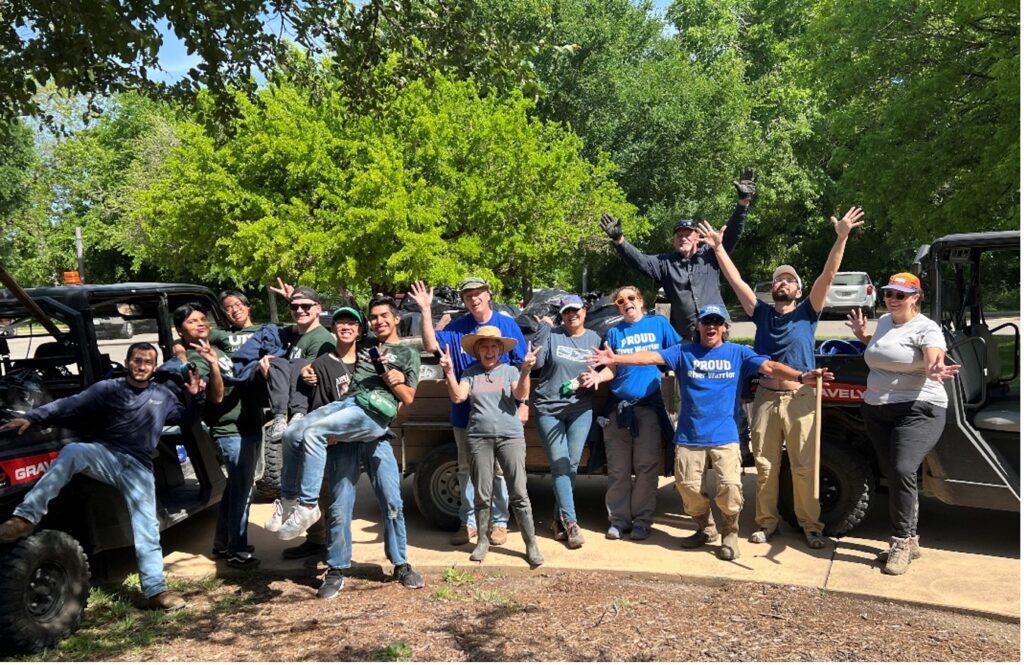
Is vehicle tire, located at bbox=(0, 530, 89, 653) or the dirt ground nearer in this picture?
the dirt ground

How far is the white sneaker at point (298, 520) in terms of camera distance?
17.4 feet

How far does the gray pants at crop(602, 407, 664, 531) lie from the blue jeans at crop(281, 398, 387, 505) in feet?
5.46

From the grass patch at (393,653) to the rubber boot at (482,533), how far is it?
136 cm

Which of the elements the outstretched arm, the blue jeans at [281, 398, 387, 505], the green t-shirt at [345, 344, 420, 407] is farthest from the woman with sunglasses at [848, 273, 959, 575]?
the blue jeans at [281, 398, 387, 505]

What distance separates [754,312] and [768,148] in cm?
2917

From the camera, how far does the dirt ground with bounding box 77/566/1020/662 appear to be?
4496 mm

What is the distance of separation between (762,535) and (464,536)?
2009 millimetres

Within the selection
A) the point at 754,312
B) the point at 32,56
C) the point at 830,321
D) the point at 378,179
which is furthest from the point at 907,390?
the point at 830,321

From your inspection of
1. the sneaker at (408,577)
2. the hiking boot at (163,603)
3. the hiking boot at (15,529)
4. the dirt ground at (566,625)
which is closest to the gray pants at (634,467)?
the dirt ground at (566,625)

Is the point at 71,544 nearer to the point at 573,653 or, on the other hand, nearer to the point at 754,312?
the point at 573,653

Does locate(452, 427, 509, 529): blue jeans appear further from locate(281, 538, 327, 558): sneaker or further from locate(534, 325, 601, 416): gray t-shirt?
locate(281, 538, 327, 558): sneaker

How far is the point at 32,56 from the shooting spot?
21.5 feet

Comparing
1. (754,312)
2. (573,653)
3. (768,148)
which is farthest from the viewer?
(768,148)

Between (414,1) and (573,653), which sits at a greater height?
(414,1)
